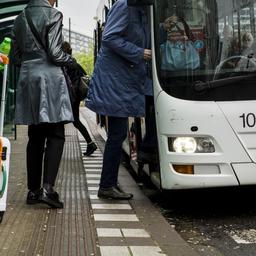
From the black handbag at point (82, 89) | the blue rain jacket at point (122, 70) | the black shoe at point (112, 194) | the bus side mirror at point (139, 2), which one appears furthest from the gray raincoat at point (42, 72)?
the black handbag at point (82, 89)

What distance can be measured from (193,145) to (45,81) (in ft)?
4.82

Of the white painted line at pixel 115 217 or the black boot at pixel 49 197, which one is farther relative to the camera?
the black boot at pixel 49 197

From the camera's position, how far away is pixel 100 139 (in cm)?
1389

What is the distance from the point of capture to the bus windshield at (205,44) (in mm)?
5633

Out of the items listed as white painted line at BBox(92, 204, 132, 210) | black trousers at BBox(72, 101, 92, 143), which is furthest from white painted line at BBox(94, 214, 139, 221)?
black trousers at BBox(72, 101, 92, 143)

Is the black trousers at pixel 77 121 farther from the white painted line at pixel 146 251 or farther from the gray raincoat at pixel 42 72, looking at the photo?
the white painted line at pixel 146 251

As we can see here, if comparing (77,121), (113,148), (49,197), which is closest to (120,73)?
(113,148)

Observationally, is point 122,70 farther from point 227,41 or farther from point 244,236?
point 244,236

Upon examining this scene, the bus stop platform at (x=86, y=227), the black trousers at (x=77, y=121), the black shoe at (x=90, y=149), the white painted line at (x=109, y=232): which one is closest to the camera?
the bus stop platform at (x=86, y=227)

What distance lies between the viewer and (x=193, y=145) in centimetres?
554

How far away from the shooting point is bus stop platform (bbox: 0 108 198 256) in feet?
14.6

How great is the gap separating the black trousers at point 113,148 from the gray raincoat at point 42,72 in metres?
0.72

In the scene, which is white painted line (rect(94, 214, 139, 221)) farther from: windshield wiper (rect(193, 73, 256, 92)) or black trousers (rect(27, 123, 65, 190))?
windshield wiper (rect(193, 73, 256, 92))

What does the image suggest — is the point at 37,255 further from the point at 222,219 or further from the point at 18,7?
the point at 18,7
